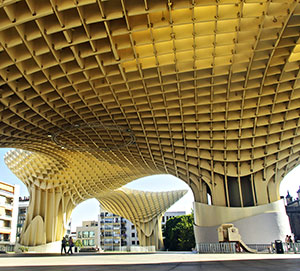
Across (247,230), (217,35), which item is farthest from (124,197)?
(217,35)

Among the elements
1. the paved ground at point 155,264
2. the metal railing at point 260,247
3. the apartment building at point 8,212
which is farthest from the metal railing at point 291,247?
the apartment building at point 8,212

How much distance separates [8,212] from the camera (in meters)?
84.8

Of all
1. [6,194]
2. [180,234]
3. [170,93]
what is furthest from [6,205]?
[170,93]

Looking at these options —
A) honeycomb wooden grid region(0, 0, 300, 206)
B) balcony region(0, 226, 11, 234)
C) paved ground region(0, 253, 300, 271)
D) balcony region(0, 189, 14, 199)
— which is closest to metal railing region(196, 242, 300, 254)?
honeycomb wooden grid region(0, 0, 300, 206)

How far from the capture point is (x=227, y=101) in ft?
89.1

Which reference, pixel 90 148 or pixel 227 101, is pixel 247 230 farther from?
pixel 90 148

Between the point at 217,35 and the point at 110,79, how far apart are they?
918cm

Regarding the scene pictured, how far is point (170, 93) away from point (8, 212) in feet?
255

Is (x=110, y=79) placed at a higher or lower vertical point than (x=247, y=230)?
higher

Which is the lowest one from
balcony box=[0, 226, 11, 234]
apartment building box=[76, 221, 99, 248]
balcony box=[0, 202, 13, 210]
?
apartment building box=[76, 221, 99, 248]

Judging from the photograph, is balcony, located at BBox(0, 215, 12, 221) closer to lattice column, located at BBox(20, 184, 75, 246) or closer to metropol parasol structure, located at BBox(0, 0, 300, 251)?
lattice column, located at BBox(20, 184, 75, 246)

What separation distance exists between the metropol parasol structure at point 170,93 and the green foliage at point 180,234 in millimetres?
56767

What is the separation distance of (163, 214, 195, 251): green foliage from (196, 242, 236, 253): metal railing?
63715 mm

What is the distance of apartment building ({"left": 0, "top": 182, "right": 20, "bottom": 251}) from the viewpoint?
80.1 m
